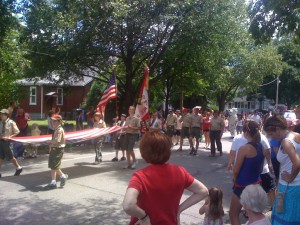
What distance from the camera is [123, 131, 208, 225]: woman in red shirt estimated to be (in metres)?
2.63

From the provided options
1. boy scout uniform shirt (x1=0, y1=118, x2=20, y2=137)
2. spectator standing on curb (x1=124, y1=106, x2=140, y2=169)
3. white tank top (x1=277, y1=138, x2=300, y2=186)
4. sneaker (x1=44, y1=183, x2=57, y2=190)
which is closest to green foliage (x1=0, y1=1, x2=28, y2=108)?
boy scout uniform shirt (x1=0, y1=118, x2=20, y2=137)

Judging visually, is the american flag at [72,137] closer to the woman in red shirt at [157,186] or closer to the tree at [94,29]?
the woman in red shirt at [157,186]

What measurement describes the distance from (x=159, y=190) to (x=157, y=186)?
3 centimetres

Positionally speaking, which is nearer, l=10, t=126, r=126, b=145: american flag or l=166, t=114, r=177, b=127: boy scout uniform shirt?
l=10, t=126, r=126, b=145: american flag

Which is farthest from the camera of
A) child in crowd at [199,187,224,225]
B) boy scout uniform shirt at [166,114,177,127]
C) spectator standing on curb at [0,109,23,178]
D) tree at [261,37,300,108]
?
tree at [261,37,300,108]

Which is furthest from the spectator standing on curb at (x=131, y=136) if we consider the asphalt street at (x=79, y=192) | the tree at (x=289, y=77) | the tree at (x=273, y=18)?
the tree at (x=289, y=77)

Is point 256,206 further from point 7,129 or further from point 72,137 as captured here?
point 7,129

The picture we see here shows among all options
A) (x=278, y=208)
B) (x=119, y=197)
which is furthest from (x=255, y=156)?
(x=119, y=197)

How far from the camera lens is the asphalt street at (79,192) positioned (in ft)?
19.3

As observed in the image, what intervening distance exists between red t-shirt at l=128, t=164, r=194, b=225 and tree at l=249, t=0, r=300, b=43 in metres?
9.71

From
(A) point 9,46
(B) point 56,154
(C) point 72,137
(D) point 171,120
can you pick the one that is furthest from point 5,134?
(D) point 171,120

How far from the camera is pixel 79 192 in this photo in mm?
7418

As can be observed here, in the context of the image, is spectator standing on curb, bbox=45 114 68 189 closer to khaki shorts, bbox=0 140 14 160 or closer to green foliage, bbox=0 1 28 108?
khaki shorts, bbox=0 140 14 160

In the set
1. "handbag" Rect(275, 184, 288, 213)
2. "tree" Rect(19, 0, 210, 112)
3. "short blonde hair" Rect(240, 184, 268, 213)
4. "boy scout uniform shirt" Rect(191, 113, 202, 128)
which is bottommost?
"handbag" Rect(275, 184, 288, 213)
